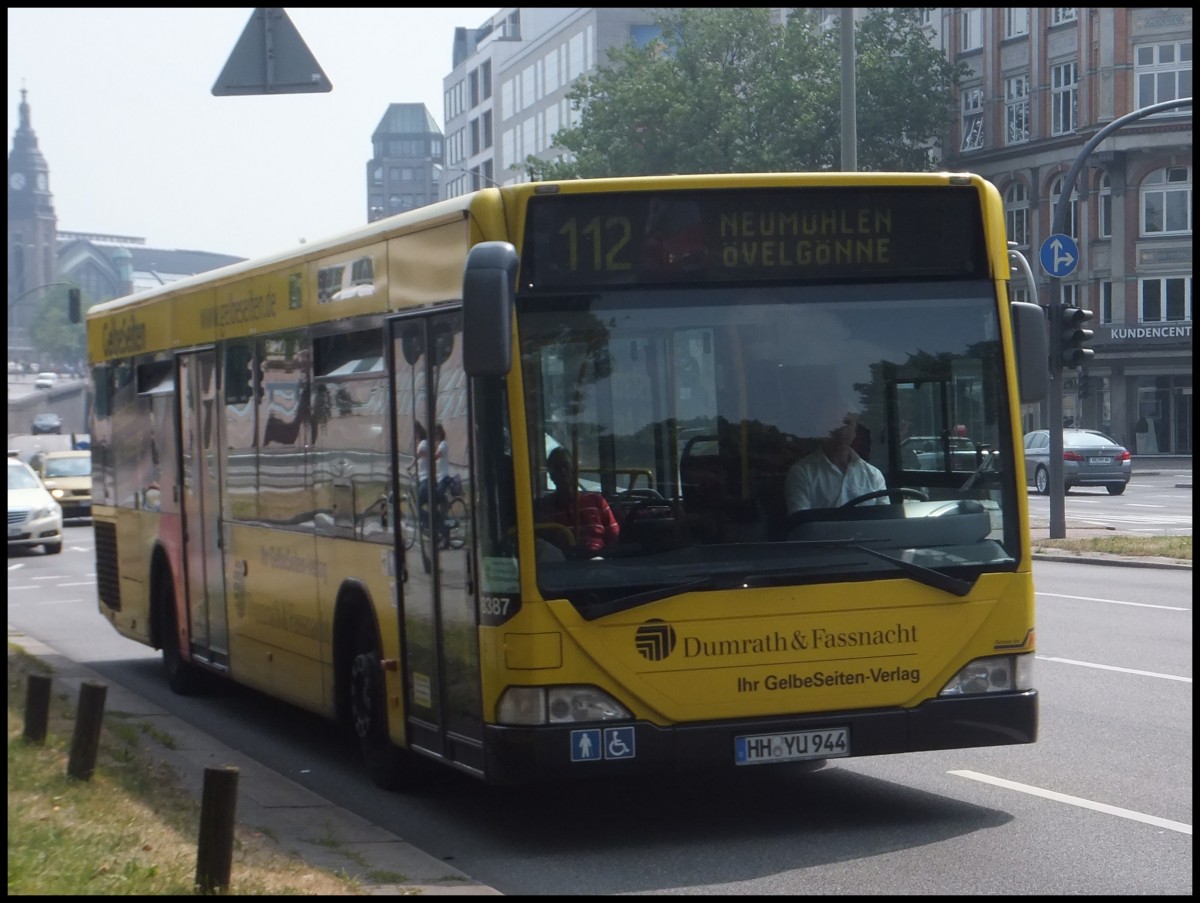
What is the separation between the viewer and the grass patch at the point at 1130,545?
78.1 ft

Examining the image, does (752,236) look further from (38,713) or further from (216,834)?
(38,713)

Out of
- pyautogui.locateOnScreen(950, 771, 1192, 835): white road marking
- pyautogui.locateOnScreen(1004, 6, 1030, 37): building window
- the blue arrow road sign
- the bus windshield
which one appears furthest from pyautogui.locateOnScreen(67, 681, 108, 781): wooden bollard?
pyautogui.locateOnScreen(1004, 6, 1030, 37): building window

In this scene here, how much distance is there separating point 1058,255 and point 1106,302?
4190cm

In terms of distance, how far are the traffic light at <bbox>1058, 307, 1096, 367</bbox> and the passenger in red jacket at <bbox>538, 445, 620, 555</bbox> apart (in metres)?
16.8

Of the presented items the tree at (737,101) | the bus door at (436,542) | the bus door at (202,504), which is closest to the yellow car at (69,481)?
the tree at (737,101)

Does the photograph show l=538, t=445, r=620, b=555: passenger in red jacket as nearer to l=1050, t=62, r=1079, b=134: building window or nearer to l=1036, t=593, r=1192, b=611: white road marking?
l=1036, t=593, r=1192, b=611: white road marking

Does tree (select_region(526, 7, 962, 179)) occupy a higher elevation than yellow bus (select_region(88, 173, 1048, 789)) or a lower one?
higher

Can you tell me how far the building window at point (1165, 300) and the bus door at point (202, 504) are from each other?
55389mm

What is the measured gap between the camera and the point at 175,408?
41.7ft

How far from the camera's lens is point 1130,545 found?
2489cm

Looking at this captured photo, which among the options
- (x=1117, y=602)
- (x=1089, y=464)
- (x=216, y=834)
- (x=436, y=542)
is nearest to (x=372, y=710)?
(x=436, y=542)

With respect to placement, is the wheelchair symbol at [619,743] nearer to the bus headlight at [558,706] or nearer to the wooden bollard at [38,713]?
the bus headlight at [558,706]

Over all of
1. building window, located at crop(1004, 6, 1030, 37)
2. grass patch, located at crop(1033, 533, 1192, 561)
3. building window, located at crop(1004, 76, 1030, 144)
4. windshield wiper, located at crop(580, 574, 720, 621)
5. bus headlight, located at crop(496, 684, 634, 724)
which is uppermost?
building window, located at crop(1004, 6, 1030, 37)

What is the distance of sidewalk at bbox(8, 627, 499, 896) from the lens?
21.6 feet
